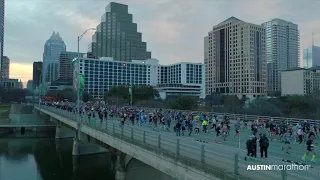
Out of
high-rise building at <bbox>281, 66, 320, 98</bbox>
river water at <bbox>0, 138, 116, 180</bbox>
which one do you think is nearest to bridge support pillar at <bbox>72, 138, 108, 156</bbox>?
river water at <bbox>0, 138, 116, 180</bbox>

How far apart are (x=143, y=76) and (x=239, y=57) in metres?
58.1

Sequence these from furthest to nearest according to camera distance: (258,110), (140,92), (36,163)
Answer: (140,92), (258,110), (36,163)

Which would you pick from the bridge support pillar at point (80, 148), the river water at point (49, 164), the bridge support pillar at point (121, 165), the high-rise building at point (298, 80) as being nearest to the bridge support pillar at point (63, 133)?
the river water at point (49, 164)

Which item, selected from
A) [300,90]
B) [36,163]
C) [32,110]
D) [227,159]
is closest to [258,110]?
[36,163]

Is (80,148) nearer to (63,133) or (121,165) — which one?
(121,165)

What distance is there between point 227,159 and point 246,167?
1583 millimetres

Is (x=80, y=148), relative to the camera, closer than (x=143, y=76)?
Yes

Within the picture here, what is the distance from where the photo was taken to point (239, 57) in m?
157

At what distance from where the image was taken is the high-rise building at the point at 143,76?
6166 inches

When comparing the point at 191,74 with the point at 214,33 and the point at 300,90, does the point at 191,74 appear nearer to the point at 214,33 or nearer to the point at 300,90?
the point at 214,33

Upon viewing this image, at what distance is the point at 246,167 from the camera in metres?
9.59

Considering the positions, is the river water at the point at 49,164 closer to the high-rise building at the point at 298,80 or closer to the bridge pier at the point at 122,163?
the bridge pier at the point at 122,163

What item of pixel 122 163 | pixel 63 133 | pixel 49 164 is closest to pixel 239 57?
pixel 63 133

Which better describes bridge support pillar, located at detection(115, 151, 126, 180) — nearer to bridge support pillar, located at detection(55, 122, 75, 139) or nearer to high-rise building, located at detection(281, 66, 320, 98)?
bridge support pillar, located at detection(55, 122, 75, 139)
